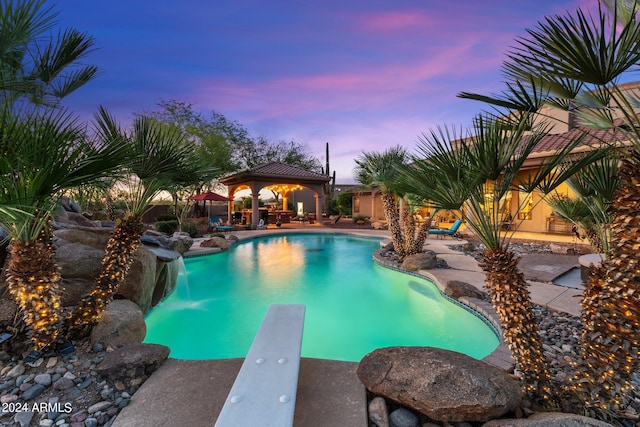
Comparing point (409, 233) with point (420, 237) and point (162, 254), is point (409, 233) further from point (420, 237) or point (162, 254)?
point (162, 254)

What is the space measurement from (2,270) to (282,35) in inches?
410

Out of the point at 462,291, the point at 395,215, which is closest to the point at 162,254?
the point at 462,291

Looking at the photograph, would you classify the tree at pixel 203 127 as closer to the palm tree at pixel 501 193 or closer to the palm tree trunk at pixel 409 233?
the palm tree trunk at pixel 409 233

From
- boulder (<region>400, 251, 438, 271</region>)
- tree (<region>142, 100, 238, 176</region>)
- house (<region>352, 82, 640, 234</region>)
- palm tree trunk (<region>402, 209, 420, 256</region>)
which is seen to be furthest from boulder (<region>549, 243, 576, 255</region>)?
tree (<region>142, 100, 238, 176</region>)

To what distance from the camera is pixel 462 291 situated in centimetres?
617

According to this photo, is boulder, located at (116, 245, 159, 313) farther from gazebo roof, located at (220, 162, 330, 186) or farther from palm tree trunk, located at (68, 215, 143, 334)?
gazebo roof, located at (220, 162, 330, 186)

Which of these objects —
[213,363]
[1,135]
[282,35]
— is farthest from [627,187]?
[282,35]

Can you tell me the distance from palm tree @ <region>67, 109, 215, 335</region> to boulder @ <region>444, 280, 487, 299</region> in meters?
6.07

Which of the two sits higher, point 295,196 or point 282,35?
point 282,35

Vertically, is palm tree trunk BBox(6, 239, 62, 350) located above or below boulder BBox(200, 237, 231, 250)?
above

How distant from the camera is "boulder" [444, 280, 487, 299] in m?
6.06

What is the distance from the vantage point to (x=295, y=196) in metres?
34.1

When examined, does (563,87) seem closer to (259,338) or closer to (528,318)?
(528,318)

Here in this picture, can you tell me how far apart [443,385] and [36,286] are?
4090mm
